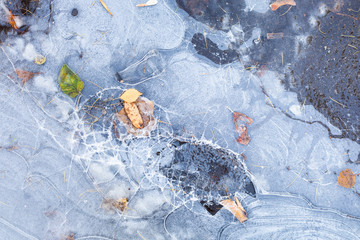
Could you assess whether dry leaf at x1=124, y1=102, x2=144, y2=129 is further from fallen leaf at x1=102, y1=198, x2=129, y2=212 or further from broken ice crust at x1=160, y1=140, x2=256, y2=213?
fallen leaf at x1=102, y1=198, x2=129, y2=212

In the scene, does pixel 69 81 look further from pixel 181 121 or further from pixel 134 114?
pixel 181 121

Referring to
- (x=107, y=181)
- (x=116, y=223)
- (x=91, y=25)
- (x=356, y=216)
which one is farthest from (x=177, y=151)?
(x=356, y=216)

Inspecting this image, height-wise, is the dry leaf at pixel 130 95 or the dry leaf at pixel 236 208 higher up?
the dry leaf at pixel 130 95

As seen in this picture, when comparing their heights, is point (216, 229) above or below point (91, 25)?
below

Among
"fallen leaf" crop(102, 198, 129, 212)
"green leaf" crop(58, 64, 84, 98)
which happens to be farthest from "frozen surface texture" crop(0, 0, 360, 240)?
"green leaf" crop(58, 64, 84, 98)

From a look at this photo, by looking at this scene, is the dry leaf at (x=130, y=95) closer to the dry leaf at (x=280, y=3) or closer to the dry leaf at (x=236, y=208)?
the dry leaf at (x=236, y=208)

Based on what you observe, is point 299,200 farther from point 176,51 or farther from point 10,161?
point 10,161

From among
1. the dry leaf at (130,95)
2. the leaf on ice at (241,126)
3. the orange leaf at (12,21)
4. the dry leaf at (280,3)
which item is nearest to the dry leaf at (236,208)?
the leaf on ice at (241,126)
